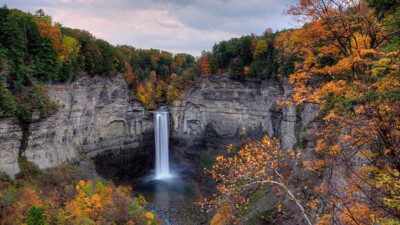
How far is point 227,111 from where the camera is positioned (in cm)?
4131

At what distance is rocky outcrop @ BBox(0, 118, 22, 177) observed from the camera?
22.2 metres

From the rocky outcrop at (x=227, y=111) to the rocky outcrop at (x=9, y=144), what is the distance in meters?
24.8

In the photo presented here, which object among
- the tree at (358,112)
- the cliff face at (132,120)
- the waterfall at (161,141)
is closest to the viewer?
the tree at (358,112)

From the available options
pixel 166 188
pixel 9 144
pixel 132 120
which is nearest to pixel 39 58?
pixel 9 144

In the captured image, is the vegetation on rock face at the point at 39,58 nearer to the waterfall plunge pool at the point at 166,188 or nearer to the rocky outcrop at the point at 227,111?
the waterfall plunge pool at the point at 166,188

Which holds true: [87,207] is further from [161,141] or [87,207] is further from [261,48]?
[261,48]

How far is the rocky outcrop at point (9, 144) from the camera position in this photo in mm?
22188

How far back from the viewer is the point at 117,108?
1548 inches

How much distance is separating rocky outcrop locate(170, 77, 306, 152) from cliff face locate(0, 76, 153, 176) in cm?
578

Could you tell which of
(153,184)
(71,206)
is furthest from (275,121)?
(71,206)

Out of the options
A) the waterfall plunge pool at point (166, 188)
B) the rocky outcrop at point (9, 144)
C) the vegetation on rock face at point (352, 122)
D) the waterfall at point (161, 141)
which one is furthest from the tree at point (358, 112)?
the waterfall at point (161, 141)

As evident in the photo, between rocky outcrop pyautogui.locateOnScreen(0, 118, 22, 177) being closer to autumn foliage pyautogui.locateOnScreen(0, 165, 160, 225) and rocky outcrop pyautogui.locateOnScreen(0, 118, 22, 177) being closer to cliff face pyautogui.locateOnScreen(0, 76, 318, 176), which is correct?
cliff face pyautogui.locateOnScreen(0, 76, 318, 176)

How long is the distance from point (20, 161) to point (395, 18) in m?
26.8

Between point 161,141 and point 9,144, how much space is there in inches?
928
